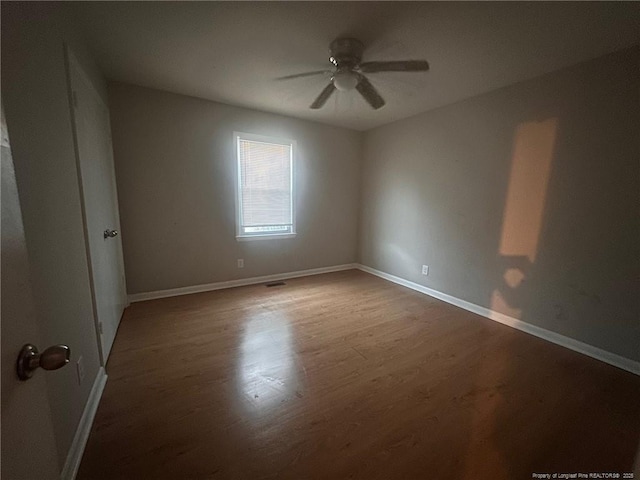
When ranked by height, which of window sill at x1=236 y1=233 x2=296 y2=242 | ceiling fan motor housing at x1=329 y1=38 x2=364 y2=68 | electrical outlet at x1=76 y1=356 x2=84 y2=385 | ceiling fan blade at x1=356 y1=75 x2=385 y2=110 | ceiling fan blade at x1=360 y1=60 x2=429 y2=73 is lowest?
electrical outlet at x1=76 y1=356 x2=84 y2=385

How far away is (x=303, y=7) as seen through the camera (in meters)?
1.55

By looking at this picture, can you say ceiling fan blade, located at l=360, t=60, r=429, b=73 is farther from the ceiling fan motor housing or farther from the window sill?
the window sill

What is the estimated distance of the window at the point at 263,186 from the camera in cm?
344

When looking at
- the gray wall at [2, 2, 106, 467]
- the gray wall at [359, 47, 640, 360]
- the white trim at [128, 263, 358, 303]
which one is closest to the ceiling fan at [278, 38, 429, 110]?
the gray wall at [359, 47, 640, 360]

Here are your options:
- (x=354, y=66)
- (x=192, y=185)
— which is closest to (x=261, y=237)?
(x=192, y=185)

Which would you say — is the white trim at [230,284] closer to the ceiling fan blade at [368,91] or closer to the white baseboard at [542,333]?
the white baseboard at [542,333]

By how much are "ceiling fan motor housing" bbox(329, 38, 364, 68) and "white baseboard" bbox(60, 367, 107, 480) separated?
271cm

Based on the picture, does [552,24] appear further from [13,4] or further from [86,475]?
[86,475]

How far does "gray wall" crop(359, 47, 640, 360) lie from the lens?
1.95 metres

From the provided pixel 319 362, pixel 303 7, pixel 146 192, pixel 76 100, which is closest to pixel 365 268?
pixel 319 362

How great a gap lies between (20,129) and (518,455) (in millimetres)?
2611

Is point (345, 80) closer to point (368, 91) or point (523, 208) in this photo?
point (368, 91)

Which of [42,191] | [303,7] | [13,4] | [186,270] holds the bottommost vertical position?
[186,270]

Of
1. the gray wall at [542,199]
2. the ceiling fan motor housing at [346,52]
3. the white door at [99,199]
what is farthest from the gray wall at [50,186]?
the gray wall at [542,199]
